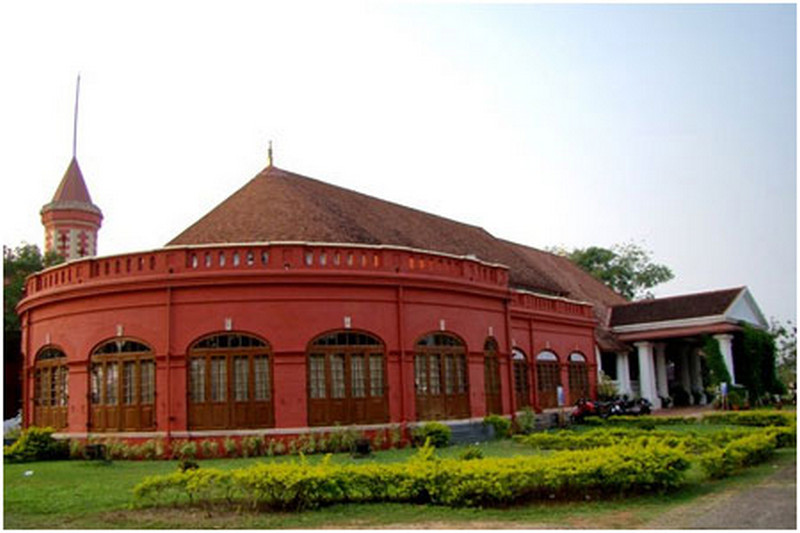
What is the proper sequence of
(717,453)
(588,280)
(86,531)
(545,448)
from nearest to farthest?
(86,531) → (717,453) → (545,448) → (588,280)

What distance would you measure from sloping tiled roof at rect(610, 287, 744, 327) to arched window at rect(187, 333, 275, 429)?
17.8 metres

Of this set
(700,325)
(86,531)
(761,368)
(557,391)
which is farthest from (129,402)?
(761,368)

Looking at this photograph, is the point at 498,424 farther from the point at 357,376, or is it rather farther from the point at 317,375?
the point at 317,375

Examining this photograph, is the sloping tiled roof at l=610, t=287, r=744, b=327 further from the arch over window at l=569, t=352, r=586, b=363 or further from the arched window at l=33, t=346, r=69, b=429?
the arched window at l=33, t=346, r=69, b=429

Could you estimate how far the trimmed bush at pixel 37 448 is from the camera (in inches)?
601

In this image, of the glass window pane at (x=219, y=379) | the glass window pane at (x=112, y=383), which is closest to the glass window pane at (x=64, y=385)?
the glass window pane at (x=112, y=383)

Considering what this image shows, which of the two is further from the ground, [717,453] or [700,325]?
[700,325]

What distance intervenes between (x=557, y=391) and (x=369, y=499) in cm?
1459

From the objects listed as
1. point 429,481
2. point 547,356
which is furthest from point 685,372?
point 429,481

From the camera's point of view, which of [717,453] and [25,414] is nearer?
[717,453]

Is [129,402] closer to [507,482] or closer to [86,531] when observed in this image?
[86,531]

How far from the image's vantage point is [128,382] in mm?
15445

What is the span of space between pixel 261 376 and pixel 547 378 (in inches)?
394

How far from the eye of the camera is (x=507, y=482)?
8.63 m
